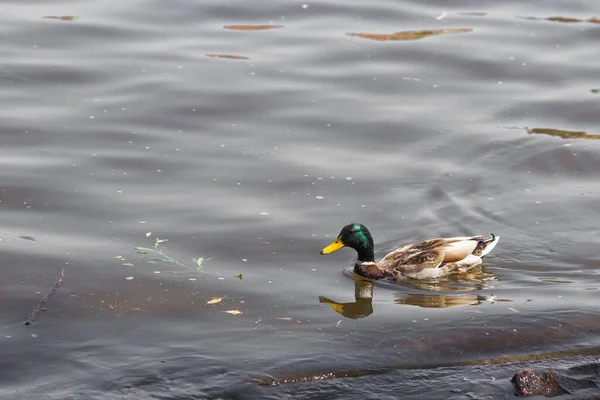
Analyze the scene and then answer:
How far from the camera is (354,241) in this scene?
11.3m

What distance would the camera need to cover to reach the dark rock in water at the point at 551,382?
7.99 metres

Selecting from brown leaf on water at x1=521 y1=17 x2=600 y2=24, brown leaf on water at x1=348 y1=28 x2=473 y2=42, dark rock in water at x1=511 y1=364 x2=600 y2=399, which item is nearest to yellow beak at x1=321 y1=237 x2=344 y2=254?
dark rock in water at x1=511 y1=364 x2=600 y2=399

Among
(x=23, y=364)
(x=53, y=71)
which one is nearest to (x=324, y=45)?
(x=53, y=71)

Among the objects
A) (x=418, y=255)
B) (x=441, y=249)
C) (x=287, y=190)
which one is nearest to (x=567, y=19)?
(x=287, y=190)

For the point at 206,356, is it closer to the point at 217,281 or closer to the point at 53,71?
the point at 217,281

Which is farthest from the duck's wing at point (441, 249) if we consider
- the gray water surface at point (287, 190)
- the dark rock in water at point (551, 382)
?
the dark rock in water at point (551, 382)

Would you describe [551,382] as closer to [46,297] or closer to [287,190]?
[46,297]

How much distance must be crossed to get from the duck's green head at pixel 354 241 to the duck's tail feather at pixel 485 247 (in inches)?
45.4

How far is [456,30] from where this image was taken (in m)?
19.2

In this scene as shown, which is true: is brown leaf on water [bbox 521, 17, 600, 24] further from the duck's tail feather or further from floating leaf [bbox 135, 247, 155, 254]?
floating leaf [bbox 135, 247, 155, 254]

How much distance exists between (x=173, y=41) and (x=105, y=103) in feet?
10.3

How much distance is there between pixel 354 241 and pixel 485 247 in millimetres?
1426

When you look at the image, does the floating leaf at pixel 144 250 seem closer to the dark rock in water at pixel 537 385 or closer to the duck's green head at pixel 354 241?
the duck's green head at pixel 354 241

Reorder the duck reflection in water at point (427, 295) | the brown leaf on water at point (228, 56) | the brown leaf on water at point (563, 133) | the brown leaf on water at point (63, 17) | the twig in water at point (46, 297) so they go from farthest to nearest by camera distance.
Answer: the brown leaf on water at point (63, 17), the brown leaf on water at point (228, 56), the brown leaf on water at point (563, 133), the duck reflection in water at point (427, 295), the twig in water at point (46, 297)
